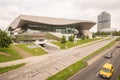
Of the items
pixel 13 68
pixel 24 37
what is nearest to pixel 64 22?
pixel 24 37

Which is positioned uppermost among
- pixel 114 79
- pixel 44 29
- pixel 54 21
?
pixel 54 21

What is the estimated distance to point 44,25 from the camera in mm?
85062

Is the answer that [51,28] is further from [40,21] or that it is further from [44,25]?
[40,21]

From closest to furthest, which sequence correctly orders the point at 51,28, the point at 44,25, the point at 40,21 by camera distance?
the point at 40,21, the point at 44,25, the point at 51,28

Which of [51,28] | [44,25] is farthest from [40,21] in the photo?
[51,28]

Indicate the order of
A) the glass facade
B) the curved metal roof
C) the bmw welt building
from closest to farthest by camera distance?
the curved metal roof → the bmw welt building → the glass facade

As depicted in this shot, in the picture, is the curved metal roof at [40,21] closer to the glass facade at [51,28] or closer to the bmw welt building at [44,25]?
the bmw welt building at [44,25]

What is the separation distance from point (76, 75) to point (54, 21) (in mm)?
68112

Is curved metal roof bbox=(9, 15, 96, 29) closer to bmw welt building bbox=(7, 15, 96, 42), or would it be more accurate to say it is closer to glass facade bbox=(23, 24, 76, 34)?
bmw welt building bbox=(7, 15, 96, 42)

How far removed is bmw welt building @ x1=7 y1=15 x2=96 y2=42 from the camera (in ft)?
245

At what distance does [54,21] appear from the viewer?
8475 cm

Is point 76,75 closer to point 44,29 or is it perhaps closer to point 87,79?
point 87,79

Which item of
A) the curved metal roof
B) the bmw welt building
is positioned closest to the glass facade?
the bmw welt building

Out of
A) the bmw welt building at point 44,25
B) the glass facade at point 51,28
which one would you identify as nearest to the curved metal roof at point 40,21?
the bmw welt building at point 44,25
